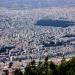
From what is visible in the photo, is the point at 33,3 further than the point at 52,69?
Yes

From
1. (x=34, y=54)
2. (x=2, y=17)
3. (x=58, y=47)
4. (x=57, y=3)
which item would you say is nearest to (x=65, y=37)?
(x=58, y=47)

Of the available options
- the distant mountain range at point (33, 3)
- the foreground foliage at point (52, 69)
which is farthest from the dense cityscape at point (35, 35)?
the foreground foliage at point (52, 69)

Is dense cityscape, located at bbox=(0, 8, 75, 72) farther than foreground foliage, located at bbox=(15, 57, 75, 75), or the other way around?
dense cityscape, located at bbox=(0, 8, 75, 72)

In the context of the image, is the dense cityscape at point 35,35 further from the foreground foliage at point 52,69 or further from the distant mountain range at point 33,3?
the foreground foliage at point 52,69

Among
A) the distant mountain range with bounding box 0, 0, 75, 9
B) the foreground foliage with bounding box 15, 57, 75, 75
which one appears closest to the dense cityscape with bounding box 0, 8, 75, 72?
the distant mountain range with bounding box 0, 0, 75, 9

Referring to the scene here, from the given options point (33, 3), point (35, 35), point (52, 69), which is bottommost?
point (52, 69)

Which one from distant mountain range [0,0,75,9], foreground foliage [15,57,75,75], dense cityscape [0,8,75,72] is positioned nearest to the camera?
foreground foliage [15,57,75,75]

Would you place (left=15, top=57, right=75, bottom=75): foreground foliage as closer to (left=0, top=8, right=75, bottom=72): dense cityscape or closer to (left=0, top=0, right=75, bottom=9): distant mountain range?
(left=0, top=8, right=75, bottom=72): dense cityscape

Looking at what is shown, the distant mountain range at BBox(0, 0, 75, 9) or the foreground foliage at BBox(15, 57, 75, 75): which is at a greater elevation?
the distant mountain range at BBox(0, 0, 75, 9)

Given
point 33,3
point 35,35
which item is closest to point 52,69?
point 35,35

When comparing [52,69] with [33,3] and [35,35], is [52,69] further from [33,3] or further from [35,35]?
[33,3]
